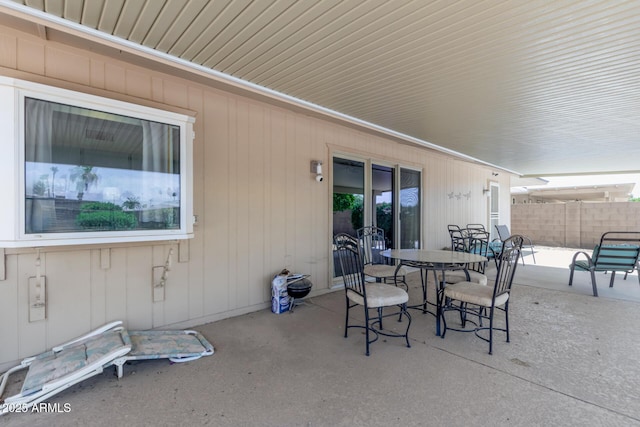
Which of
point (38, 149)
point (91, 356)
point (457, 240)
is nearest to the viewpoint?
point (91, 356)

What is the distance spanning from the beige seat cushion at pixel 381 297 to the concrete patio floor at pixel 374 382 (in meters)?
0.42

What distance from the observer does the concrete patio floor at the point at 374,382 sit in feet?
5.70

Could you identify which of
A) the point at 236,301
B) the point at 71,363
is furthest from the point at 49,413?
the point at 236,301

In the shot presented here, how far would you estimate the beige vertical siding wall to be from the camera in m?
2.28

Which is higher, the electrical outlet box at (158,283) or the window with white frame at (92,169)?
the window with white frame at (92,169)

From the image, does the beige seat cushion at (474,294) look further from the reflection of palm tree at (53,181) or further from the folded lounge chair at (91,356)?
the reflection of palm tree at (53,181)

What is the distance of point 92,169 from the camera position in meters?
2.45

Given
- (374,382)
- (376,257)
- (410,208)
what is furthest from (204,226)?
(410,208)

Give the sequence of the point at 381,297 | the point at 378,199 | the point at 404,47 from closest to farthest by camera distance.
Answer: the point at 404,47 < the point at 381,297 < the point at 378,199

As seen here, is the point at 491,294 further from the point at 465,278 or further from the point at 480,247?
the point at 480,247

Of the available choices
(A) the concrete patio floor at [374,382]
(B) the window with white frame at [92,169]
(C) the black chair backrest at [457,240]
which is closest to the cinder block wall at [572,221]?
(C) the black chair backrest at [457,240]

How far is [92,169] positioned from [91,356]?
1.46 m

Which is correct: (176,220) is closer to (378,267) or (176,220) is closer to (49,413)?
(49,413)

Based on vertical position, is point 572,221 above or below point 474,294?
above
